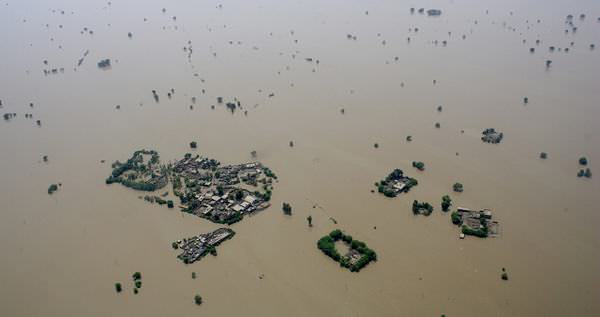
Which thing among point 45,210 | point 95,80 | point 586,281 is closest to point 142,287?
point 45,210

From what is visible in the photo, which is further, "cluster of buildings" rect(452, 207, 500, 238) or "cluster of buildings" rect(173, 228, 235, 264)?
"cluster of buildings" rect(452, 207, 500, 238)

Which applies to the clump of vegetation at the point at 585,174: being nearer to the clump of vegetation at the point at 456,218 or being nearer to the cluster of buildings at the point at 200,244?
the clump of vegetation at the point at 456,218

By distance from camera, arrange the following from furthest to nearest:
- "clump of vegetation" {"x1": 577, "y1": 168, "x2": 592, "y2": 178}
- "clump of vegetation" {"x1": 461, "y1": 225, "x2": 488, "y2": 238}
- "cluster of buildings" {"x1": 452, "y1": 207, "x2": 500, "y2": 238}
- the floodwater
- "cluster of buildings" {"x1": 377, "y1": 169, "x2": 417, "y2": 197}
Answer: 1. "clump of vegetation" {"x1": 577, "y1": 168, "x2": 592, "y2": 178}
2. "cluster of buildings" {"x1": 377, "y1": 169, "x2": 417, "y2": 197}
3. "cluster of buildings" {"x1": 452, "y1": 207, "x2": 500, "y2": 238}
4. "clump of vegetation" {"x1": 461, "y1": 225, "x2": 488, "y2": 238}
5. the floodwater

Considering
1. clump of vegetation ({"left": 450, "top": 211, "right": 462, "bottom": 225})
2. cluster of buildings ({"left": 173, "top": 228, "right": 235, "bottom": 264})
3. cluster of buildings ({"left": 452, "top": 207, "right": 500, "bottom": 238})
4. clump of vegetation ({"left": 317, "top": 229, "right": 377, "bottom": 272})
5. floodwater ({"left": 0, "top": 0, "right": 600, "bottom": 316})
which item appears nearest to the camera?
floodwater ({"left": 0, "top": 0, "right": 600, "bottom": 316})

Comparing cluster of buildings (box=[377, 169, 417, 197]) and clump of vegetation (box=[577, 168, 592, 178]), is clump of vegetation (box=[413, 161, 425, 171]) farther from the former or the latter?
clump of vegetation (box=[577, 168, 592, 178])

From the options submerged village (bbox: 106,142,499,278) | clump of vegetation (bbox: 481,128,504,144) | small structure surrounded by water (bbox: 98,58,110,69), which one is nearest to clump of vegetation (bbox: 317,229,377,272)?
submerged village (bbox: 106,142,499,278)

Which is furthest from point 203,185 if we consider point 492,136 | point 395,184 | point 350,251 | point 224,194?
point 492,136
